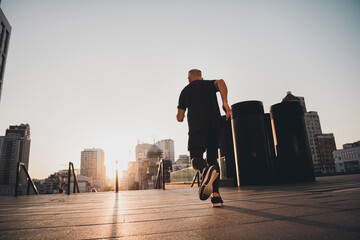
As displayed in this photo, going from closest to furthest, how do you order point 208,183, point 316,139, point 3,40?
1. point 208,183
2. point 3,40
3. point 316,139

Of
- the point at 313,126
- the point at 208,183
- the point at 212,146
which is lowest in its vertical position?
the point at 208,183

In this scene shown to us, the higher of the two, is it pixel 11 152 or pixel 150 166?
pixel 11 152

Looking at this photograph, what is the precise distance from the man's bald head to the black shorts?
834 millimetres

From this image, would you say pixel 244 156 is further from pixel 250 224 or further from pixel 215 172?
pixel 250 224

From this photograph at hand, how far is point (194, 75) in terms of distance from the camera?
10.4ft

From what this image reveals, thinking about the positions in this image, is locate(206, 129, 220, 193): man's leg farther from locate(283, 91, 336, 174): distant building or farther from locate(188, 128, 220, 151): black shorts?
locate(283, 91, 336, 174): distant building

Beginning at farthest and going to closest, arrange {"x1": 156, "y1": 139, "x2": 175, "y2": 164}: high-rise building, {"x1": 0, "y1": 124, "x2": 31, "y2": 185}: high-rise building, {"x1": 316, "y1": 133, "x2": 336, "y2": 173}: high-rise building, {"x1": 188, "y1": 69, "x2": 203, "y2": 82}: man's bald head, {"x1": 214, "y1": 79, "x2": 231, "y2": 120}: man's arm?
{"x1": 156, "y1": 139, "x2": 175, "y2": 164}: high-rise building, {"x1": 0, "y1": 124, "x2": 31, "y2": 185}: high-rise building, {"x1": 316, "y1": 133, "x2": 336, "y2": 173}: high-rise building, {"x1": 188, "y1": 69, "x2": 203, "y2": 82}: man's bald head, {"x1": 214, "y1": 79, "x2": 231, "y2": 120}: man's arm

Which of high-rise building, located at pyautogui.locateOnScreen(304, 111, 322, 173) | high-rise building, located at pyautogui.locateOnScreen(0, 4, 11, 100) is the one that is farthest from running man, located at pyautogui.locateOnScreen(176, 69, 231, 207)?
high-rise building, located at pyautogui.locateOnScreen(304, 111, 322, 173)

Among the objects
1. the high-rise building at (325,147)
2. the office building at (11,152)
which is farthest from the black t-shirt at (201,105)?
the office building at (11,152)

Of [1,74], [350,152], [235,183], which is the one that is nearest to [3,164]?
[1,74]

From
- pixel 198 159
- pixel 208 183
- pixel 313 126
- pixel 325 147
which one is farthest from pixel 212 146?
pixel 313 126

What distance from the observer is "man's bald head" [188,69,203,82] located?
10.4 feet

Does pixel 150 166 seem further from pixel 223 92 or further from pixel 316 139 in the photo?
pixel 223 92

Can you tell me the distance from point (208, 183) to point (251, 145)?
5.78 m
